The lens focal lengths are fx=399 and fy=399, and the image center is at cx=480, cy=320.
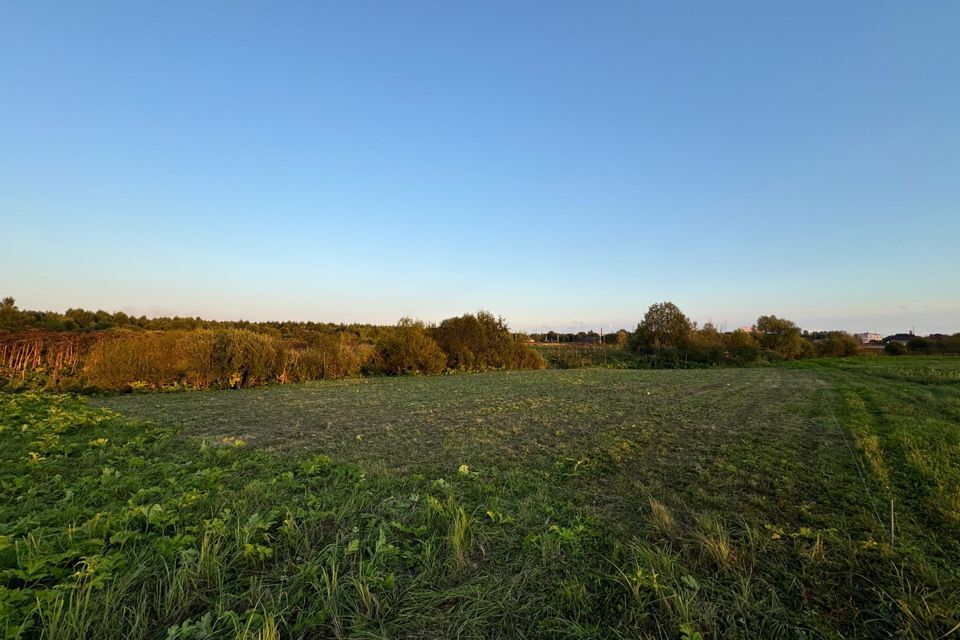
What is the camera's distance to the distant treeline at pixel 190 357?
13.9 metres

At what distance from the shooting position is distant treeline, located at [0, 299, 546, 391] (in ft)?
45.4

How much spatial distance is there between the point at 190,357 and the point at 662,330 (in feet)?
149

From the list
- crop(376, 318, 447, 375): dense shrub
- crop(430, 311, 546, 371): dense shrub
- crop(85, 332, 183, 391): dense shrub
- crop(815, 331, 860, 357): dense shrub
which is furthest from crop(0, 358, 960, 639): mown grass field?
crop(815, 331, 860, 357): dense shrub

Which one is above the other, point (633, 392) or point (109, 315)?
point (109, 315)

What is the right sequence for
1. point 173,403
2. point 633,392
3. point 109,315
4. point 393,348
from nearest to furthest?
1. point 173,403
2. point 633,392
3. point 393,348
4. point 109,315

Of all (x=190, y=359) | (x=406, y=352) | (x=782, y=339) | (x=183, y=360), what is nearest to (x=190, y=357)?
(x=190, y=359)

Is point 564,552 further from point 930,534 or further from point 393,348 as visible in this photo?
point 393,348

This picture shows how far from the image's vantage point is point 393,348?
24.5 m

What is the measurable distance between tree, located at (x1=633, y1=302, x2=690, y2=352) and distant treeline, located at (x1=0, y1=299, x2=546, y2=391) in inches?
1232

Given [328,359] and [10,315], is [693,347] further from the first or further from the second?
[10,315]

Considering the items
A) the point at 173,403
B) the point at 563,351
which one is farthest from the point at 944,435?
the point at 563,351

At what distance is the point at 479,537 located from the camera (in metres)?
3.15

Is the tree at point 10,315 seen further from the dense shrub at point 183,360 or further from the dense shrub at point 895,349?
the dense shrub at point 895,349

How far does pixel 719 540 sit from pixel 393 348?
74.6 ft
